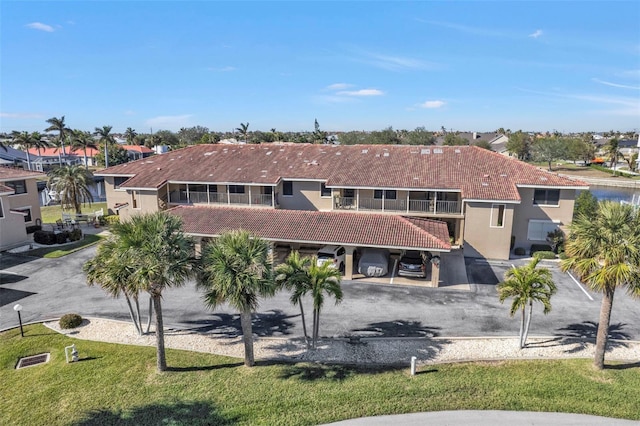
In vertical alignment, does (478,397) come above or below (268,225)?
below

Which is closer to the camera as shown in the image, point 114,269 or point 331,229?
point 114,269

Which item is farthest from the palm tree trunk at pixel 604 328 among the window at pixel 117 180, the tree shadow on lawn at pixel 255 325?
the window at pixel 117 180

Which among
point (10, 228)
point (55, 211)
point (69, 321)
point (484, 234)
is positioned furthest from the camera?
point (55, 211)

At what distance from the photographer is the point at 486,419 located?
11.8 metres

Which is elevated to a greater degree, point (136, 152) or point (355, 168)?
point (136, 152)

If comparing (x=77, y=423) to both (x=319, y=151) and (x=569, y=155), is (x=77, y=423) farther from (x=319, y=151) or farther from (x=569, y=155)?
(x=569, y=155)

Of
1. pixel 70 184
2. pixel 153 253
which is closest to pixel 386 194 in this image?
pixel 153 253

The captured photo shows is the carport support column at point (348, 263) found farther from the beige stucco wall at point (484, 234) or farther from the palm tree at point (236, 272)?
Result: the palm tree at point (236, 272)

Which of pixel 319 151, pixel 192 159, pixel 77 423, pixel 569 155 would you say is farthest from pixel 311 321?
pixel 569 155

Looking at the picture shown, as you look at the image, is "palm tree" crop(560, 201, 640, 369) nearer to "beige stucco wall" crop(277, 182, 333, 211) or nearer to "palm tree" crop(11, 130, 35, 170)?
"beige stucco wall" crop(277, 182, 333, 211)

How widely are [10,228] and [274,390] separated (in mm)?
28801

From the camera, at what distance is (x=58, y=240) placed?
31891mm

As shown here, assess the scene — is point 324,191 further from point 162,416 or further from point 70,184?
point 70,184

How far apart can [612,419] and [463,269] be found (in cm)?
1440
